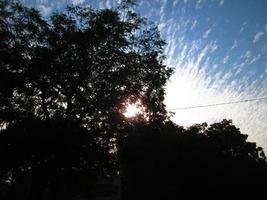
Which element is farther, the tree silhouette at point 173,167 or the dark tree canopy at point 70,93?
the tree silhouette at point 173,167

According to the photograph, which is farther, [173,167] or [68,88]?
[173,167]

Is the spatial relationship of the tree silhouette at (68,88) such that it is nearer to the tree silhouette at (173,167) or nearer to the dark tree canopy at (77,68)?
the dark tree canopy at (77,68)

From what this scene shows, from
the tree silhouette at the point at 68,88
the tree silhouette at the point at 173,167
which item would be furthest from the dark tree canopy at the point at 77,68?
the tree silhouette at the point at 173,167

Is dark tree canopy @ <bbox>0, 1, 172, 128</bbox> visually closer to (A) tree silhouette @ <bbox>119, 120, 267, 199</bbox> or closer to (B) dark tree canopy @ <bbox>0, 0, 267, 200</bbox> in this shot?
(B) dark tree canopy @ <bbox>0, 0, 267, 200</bbox>

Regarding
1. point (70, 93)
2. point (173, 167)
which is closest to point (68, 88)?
point (70, 93)

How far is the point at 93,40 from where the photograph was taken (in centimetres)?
2119

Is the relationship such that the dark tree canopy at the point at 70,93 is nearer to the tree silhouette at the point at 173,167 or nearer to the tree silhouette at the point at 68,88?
the tree silhouette at the point at 68,88

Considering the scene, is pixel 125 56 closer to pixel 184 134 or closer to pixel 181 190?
pixel 184 134

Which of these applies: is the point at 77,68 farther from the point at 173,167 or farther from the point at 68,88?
the point at 173,167

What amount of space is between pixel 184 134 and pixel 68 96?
655 inches

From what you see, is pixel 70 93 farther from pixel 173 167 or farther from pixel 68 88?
pixel 173 167

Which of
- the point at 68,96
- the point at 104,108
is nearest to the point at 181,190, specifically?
the point at 104,108

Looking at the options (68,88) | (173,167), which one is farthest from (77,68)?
(173,167)

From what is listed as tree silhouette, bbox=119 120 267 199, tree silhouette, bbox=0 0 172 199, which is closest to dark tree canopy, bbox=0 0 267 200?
tree silhouette, bbox=0 0 172 199
